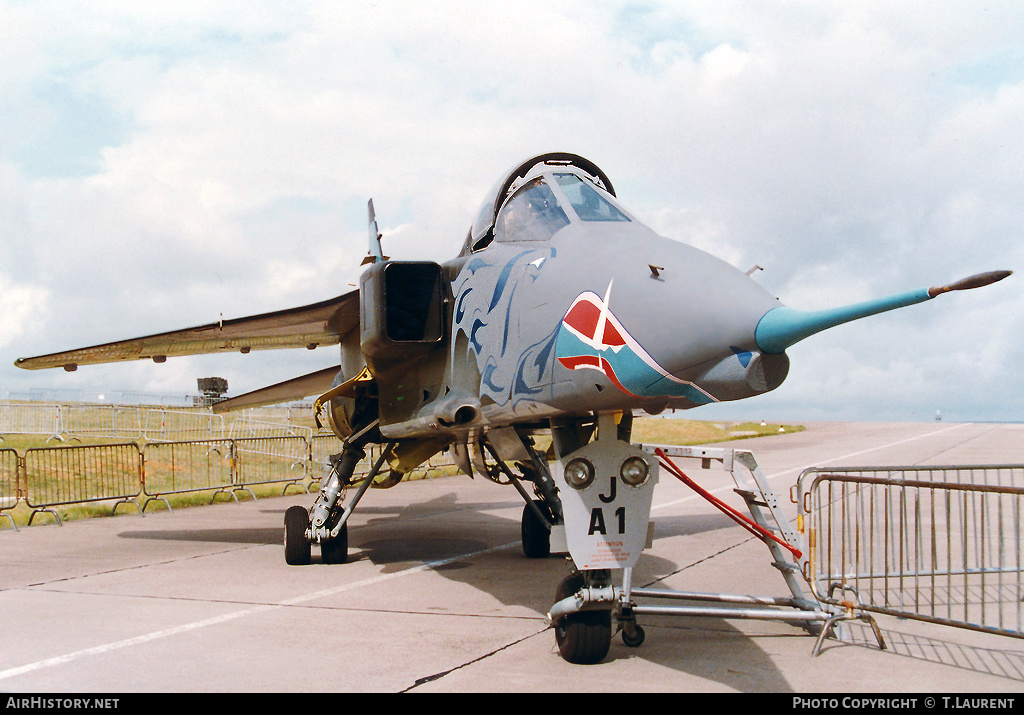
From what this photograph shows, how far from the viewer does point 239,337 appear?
10.5 metres

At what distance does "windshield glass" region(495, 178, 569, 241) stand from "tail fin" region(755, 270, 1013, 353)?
170 centimetres

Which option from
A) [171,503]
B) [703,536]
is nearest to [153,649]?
[703,536]

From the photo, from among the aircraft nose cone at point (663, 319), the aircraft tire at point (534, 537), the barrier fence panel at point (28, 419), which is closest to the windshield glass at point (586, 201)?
the aircraft nose cone at point (663, 319)

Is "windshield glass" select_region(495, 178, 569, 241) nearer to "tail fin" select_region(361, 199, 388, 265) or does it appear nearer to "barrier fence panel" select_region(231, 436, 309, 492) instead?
"tail fin" select_region(361, 199, 388, 265)

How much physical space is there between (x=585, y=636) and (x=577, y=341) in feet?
6.23

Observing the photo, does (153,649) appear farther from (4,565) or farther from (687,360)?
(4,565)

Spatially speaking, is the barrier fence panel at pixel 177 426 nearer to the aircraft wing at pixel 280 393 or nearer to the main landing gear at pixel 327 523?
the aircraft wing at pixel 280 393

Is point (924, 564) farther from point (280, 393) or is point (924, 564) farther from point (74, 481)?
point (74, 481)

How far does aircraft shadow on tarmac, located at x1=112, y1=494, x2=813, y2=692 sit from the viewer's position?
488 cm

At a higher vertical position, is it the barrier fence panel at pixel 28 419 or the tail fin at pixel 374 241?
the tail fin at pixel 374 241

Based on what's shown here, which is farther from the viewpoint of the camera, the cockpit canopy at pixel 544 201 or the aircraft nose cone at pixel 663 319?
the cockpit canopy at pixel 544 201

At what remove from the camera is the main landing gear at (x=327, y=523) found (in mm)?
8617

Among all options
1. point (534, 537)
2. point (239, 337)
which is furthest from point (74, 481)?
point (534, 537)

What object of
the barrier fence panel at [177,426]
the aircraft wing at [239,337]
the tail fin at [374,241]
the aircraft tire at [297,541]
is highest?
the tail fin at [374,241]
